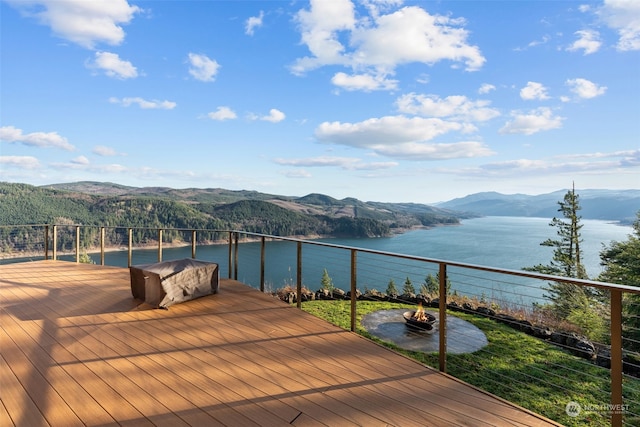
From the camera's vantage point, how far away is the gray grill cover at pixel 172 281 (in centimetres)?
367

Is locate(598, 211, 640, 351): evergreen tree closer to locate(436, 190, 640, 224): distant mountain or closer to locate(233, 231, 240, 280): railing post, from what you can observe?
locate(436, 190, 640, 224): distant mountain

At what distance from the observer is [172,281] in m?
3.74

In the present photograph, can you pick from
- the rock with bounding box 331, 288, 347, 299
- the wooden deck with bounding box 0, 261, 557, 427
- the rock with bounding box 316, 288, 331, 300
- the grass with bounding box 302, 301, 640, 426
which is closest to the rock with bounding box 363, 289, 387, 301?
the rock with bounding box 331, 288, 347, 299

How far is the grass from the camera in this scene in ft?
8.90

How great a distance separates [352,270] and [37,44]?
49.1ft

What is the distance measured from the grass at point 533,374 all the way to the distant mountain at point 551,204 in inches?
647

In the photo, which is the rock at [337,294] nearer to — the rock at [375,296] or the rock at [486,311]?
the rock at [375,296]

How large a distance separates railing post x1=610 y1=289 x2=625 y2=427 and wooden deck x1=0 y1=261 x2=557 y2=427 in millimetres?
368

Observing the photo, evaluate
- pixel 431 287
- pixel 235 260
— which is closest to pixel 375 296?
pixel 235 260

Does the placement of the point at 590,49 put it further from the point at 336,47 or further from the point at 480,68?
the point at 336,47

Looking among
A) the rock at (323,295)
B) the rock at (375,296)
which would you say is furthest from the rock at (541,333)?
the rock at (323,295)

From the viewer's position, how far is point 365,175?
5434 cm

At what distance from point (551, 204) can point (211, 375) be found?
379ft

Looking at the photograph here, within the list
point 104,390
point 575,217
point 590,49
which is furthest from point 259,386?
point 575,217
